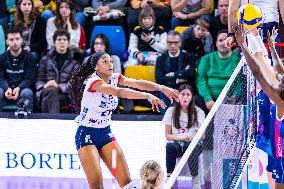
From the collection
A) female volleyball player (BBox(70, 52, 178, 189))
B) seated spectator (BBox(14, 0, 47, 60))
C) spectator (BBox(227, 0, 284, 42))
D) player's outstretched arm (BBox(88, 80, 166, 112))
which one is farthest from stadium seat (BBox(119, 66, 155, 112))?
spectator (BBox(227, 0, 284, 42))

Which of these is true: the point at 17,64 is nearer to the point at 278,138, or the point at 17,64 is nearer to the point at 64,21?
the point at 64,21

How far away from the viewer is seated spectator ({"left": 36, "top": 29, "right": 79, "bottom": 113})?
42.6 feet

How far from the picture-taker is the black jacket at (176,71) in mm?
12867

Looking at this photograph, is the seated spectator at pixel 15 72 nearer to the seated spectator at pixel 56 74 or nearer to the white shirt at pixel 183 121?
the seated spectator at pixel 56 74

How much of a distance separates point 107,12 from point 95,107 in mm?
4585

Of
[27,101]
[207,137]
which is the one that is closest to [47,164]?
[27,101]

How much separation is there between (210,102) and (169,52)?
1.10 meters

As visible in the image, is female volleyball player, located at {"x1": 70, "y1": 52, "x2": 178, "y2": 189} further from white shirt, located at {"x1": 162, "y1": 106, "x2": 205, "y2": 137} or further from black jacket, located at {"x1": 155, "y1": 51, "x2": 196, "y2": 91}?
black jacket, located at {"x1": 155, "y1": 51, "x2": 196, "y2": 91}

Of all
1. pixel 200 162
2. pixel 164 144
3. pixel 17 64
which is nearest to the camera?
pixel 200 162

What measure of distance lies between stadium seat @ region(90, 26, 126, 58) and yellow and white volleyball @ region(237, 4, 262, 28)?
211 inches

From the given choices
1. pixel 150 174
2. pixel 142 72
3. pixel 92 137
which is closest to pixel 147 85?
pixel 92 137

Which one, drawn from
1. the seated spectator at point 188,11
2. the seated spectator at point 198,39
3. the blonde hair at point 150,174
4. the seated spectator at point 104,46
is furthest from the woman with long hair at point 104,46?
the blonde hair at point 150,174

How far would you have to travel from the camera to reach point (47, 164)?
41.2 feet

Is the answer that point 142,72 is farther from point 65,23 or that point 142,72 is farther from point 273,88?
point 273,88
